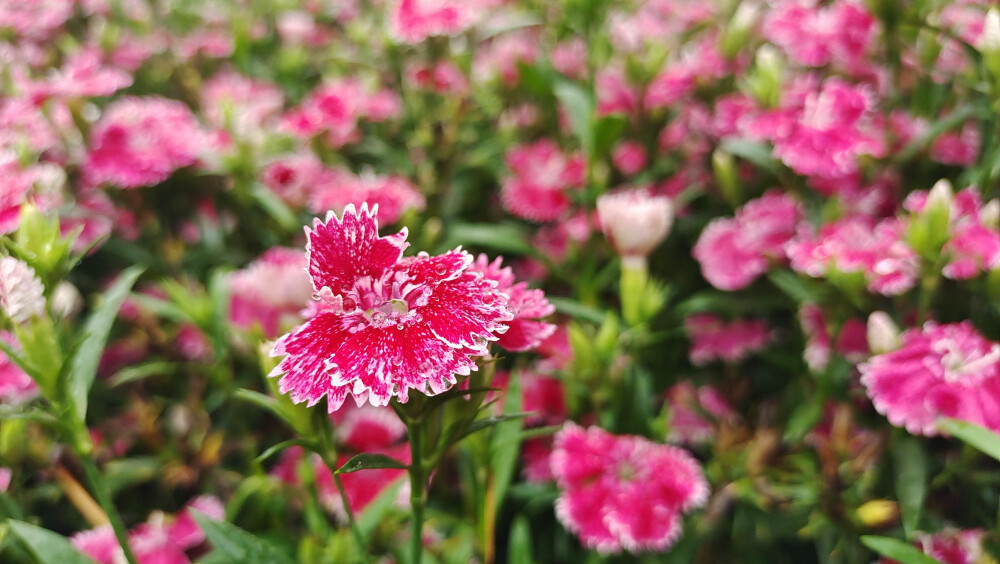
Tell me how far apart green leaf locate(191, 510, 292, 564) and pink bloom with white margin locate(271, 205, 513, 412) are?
0.32 m

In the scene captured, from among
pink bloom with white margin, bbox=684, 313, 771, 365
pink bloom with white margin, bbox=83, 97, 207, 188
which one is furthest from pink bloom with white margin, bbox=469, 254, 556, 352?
pink bloom with white margin, bbox=83, 97, 207, 188

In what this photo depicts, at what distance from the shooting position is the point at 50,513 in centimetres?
115

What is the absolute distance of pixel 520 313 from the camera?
2.02ft

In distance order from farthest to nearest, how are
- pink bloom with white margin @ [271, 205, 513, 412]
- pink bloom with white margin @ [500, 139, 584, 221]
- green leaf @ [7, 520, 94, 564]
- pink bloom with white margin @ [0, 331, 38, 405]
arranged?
pink bloom with white margin @ [500, 139, 584, 221] < pink bloom with white margin @ [0, 331, 38, 405] < green leaf @ [7, 520, 94, 564] < pink bloom with white margin @ [271, 205, 513, 412]

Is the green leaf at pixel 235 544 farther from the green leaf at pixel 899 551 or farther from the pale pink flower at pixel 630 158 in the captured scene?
the pale pink flower at pixel 630 158

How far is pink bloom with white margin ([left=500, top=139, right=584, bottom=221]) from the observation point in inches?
50.4

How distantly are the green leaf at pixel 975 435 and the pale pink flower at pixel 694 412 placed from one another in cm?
43

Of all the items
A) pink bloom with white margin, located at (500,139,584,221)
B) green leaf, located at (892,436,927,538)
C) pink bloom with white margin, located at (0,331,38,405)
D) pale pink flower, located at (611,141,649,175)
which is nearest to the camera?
green leaf, located at (892,436,927,538)

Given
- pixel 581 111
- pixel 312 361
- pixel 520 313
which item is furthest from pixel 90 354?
pixel 581 111

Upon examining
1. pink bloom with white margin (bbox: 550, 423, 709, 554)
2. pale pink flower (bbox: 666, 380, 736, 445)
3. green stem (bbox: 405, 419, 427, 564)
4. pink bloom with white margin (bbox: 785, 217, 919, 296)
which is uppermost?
green stem (bbox: 405, 419, 427, 564)

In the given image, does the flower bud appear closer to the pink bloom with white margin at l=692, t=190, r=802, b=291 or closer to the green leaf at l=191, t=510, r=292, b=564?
the pink bloom with white margin at l=692, t=190, r=802, b=291

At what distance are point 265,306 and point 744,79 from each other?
1030 millimetres

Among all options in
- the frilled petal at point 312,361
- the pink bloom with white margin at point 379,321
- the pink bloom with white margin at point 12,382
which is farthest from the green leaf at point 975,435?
the pink bloom with white margin at point 12,382

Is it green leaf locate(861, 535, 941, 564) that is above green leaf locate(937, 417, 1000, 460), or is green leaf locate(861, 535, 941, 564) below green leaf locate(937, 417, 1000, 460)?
below
